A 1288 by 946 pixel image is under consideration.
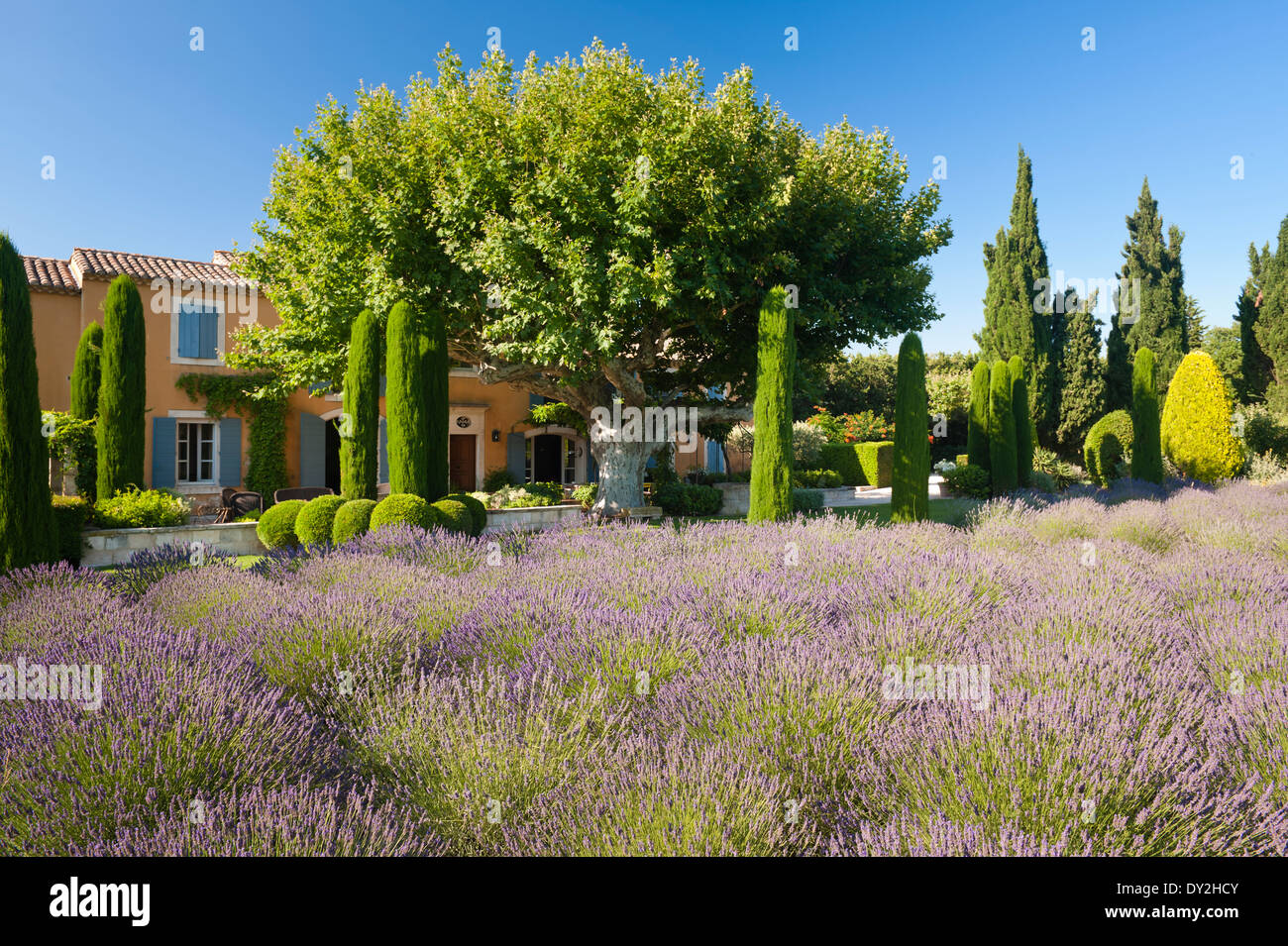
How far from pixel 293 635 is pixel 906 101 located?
13930 mm

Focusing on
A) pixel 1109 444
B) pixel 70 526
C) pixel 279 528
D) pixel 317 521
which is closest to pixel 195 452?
pixel 70 526

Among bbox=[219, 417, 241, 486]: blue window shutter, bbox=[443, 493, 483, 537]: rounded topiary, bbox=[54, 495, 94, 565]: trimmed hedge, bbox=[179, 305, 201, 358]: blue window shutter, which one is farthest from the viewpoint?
bbox=[219, 417, 241, 486]: blue window shutter

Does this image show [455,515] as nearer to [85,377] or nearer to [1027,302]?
[85,377]

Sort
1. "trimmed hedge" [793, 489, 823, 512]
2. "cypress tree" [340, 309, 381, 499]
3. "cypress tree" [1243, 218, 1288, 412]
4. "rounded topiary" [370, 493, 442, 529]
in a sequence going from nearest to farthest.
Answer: "rounded topiary" [370, 493, 442, 529] < "cypress tree" [340, 309, 381, 499] < "trimmed hedge" [793, 489, 823, 512] < "cypress tree" [1243, 218, 1288, 412]

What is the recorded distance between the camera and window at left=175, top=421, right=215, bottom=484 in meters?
16.3

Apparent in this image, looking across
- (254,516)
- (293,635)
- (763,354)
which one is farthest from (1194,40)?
(254,516)

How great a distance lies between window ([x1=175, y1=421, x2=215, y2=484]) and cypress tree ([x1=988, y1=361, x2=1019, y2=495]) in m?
20.1

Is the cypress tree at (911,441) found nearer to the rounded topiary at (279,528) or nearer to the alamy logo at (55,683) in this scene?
the rounded topiary at (279,528)

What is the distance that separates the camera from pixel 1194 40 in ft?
30.3

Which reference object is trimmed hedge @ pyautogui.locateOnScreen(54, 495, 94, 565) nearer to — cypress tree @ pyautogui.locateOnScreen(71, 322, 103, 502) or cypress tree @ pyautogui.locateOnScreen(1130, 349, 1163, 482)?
cypress tree @ pyautogui.locateOnScreen(71, 322, 103, 502)

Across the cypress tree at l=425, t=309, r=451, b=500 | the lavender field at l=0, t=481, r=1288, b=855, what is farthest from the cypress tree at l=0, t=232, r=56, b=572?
the cypress tree at l=425, t=309, r=451, b=500

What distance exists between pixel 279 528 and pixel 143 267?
11150mm

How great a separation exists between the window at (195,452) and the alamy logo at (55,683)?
15.9 meters
